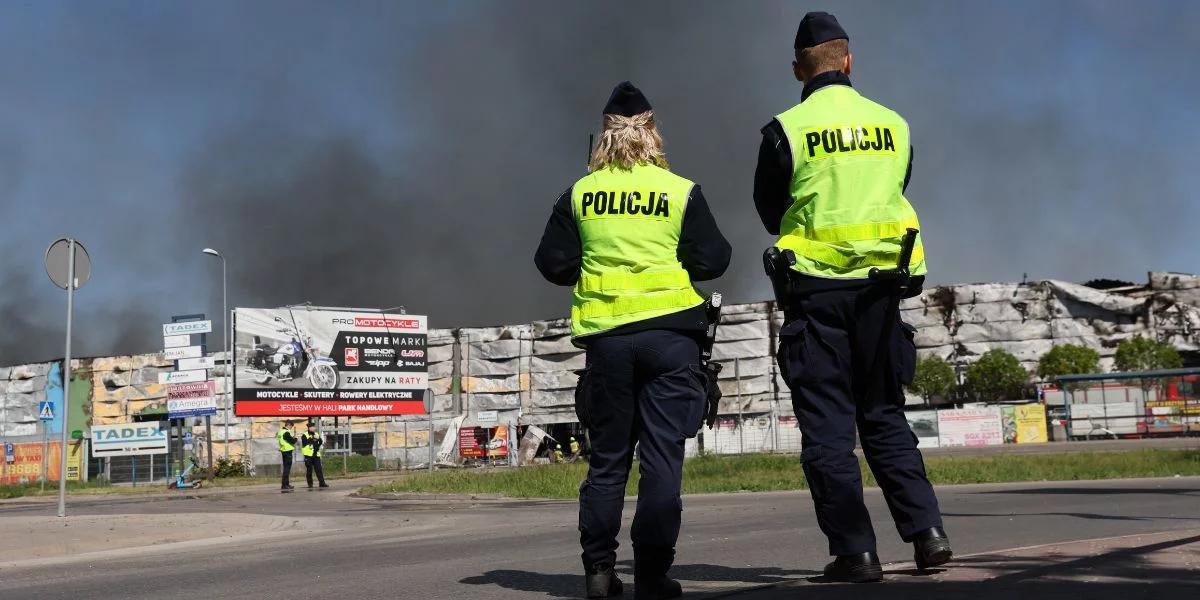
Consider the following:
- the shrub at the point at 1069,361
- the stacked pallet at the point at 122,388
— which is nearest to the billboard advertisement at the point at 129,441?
the stacked pallet at the point at 122,388

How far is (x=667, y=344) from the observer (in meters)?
4.54

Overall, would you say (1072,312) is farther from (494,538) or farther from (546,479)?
(494,538)

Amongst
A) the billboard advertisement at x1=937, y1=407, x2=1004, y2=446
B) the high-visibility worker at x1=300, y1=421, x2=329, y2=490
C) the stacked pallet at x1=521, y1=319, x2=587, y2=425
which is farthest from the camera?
the stacked pallet at x1=521, y1=319, x2=587, y2=425

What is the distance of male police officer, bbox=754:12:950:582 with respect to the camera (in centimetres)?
423

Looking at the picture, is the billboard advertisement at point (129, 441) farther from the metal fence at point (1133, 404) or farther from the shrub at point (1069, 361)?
the shrub at point (1069, 361)

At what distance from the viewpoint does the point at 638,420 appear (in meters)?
4.60

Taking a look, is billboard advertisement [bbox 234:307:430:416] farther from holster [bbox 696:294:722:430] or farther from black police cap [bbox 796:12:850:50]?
black police cap [bbox 796:12:850:50]

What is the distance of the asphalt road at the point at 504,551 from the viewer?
18.4 feet

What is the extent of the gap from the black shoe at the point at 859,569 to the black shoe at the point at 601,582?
0.85 meters

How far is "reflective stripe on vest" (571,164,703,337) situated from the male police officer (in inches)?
16.9

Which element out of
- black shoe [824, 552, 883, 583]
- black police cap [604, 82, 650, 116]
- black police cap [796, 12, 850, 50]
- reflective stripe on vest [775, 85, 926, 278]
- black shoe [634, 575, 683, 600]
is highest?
black police cap [796, 12, 850, 50]

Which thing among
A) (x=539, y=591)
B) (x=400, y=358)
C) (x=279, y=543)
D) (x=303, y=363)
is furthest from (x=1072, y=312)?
(x=539, y=591)

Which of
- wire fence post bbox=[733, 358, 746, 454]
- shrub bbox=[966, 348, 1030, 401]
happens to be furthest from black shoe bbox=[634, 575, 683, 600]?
shrub bbox=[966, 348, 1030, 401]

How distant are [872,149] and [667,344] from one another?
3.25 ft
